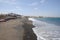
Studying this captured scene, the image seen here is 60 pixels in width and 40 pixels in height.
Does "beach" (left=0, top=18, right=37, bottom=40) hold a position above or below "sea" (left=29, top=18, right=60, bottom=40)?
above

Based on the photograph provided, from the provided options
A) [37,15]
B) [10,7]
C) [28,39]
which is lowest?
[28,39]

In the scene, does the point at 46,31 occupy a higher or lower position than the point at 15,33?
lower

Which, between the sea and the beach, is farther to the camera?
the sea

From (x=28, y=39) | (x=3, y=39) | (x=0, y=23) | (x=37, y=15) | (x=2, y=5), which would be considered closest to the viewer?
(x=3, y=39)

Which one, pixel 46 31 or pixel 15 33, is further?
pixel 46 31

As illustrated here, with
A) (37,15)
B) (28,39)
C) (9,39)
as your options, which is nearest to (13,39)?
(9,39)

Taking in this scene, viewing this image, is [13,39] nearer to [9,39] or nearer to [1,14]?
[9,39]

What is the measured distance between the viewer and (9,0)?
3.57m

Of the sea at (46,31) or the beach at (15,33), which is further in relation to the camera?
the sea at (46,31)

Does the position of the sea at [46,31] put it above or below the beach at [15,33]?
below

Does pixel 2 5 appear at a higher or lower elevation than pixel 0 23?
higher

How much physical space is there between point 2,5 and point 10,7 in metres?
0.28

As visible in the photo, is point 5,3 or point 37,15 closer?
point 5,3

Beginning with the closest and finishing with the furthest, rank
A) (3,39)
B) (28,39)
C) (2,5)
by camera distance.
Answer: (3,39) → (28,39) → (2,5)
